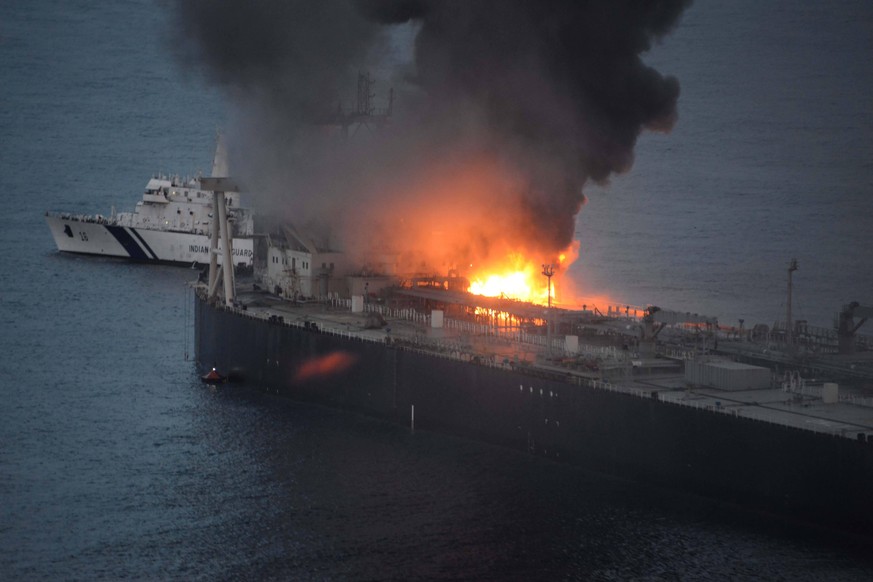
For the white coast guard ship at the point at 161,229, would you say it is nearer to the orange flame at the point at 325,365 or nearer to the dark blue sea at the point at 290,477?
the dark blue sea at the point at 290,477

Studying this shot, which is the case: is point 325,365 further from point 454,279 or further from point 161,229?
point 161,229

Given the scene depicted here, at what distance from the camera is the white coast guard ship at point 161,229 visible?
93.1 metres

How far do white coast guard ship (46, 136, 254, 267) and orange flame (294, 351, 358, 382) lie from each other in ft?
128

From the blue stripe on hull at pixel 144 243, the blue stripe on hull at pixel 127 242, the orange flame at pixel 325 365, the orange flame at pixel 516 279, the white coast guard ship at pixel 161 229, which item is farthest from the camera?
the blue stripe on hull at pixel 127 242

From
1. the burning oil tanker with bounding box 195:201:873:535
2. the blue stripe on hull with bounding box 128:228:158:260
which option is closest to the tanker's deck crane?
the burning oil tanker with bounding box 195:201:873:535

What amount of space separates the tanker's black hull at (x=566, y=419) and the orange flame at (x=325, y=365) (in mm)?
38

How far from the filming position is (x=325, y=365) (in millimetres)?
53031

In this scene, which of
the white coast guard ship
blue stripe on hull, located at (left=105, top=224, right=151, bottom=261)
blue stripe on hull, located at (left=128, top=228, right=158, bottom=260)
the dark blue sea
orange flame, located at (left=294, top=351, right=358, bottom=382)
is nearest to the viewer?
the dark blue sea

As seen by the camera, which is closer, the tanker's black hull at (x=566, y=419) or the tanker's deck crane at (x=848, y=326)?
the tanker's black hull at (x=566, y=419)

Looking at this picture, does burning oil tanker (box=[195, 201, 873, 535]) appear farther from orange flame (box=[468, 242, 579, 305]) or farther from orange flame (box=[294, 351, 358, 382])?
orange flame (box=[468, 242, 579, 305])

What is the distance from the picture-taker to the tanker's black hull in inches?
1423

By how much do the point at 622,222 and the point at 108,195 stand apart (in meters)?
45.9

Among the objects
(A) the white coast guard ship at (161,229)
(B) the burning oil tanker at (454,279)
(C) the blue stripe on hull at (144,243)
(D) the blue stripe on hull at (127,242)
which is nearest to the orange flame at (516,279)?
(B) the burning oil tanker at (454,279)

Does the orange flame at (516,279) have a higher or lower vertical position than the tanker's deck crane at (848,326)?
higher
